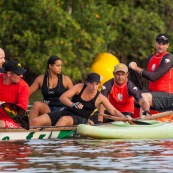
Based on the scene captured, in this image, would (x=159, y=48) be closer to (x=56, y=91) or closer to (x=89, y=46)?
(x=56, y=91)

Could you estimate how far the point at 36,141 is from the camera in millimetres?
19391

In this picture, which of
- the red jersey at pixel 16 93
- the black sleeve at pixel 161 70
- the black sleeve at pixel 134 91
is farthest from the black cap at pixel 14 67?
the black sleeve at pixel 161 70

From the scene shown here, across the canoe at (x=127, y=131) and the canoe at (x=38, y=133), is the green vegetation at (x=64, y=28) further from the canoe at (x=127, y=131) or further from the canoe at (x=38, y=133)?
the canoe at (x=38, y=133)

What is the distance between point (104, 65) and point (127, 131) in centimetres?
1791

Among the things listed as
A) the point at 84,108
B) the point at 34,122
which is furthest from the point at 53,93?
the point at 34,122

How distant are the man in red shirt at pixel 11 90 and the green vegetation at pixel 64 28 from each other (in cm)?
1694

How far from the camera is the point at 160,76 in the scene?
72.1 feet

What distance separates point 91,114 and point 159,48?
96.4 inches

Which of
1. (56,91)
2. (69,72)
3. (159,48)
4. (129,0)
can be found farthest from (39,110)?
(129,0)

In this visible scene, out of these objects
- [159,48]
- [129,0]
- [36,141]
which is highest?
Result: [129,0]

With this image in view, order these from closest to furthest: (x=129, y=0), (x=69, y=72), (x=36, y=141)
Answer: (x=36, y=141)
(x=69, y=72)
(x=129, y=0)

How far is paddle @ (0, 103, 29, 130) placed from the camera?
18953 millimetres

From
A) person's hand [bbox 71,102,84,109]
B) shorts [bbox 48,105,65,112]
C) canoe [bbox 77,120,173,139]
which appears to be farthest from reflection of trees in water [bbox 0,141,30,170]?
shorts [bbox 48,105,65,112]

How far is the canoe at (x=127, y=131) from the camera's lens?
1958 cm
